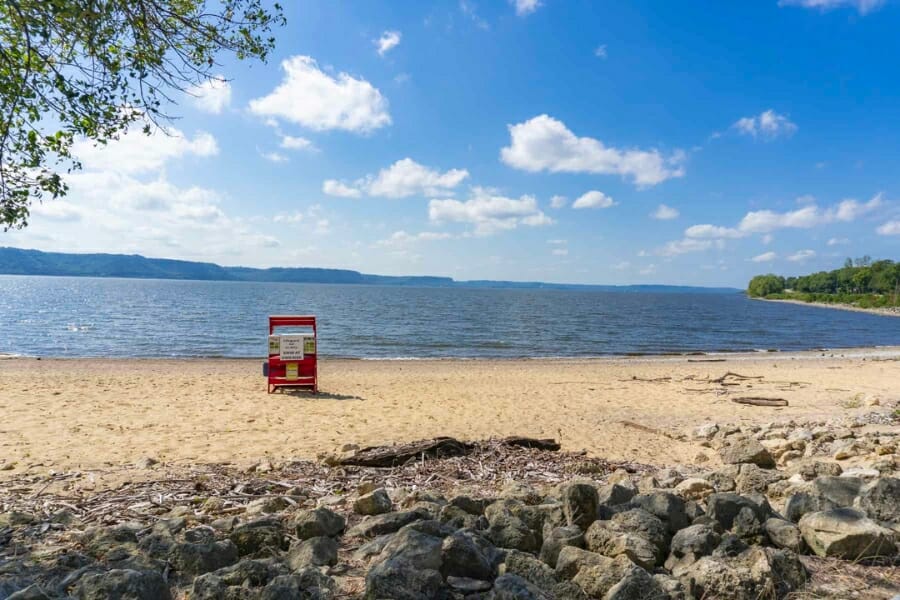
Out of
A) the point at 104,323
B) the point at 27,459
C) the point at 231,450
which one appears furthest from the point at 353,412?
the point at 104,323

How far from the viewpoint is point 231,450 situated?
25.4ft

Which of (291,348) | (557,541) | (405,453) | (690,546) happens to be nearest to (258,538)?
(557,541)

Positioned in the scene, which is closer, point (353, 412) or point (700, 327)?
point (353, 412)

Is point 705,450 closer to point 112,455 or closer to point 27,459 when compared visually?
point 112,455

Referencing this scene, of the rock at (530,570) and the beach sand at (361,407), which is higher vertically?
the rock at (530,570)

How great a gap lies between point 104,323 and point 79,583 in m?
43.7

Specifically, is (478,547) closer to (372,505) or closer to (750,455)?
(372,505)

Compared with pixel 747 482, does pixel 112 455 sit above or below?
below

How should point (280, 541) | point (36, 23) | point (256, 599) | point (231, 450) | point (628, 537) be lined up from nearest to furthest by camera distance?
point (256, 599) → point (628, 537) → point (280, 541) → point (36, 23) → point (231, 450)

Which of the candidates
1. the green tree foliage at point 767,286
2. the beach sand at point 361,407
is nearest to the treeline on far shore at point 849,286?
the green tree foliage at point 767,286

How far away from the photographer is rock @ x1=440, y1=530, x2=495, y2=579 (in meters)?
3.03

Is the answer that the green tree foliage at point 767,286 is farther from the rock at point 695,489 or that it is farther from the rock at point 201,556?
the rock at point 201,556

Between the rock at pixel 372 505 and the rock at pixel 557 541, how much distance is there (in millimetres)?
1350

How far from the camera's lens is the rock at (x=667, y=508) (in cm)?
378
